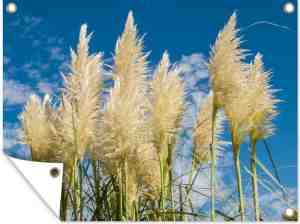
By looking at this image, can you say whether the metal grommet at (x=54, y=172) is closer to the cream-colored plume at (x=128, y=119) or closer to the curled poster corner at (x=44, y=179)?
the curled poster corner at (x=44, y=179)

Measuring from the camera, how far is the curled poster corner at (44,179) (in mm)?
2197

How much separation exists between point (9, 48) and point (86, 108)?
13.1 inches

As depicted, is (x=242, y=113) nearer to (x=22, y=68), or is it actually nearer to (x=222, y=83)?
(x=222, y=83)

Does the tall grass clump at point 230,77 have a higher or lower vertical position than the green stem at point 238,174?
higher

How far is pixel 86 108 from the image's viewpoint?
2.30 m

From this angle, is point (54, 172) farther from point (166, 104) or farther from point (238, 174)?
point (238, 174)

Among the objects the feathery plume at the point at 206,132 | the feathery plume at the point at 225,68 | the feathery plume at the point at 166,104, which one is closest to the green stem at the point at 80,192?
the feathery plume at the point at 166,104

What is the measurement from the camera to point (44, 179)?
2209 mm

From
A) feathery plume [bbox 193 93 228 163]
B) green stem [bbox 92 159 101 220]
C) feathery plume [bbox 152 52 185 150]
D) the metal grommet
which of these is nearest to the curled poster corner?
the metal grommet

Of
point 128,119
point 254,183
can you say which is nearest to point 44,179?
point 128,119

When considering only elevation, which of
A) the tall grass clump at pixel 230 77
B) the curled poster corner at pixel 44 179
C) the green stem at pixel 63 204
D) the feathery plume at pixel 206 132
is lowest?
the green stem at pixel 63 204

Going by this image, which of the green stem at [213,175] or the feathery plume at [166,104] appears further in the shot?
the feathery plume at [166,104]

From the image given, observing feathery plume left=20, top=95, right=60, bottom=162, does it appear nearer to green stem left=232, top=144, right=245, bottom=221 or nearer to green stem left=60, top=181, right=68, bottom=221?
green stem left=60, top=181, right=68, bottom=221

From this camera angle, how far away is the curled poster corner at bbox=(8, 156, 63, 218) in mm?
2197
